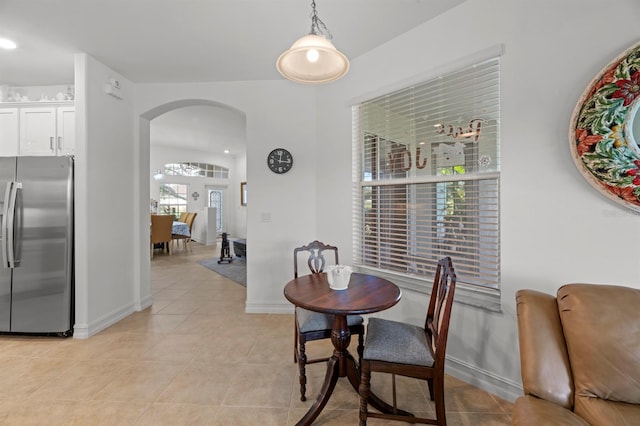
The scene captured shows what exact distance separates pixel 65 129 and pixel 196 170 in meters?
6.47

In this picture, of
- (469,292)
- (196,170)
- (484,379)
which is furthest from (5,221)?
(196,170)

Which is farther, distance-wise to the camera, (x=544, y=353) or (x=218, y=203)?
(x=218, y=203)

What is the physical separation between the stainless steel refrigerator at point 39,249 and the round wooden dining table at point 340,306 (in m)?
2.35

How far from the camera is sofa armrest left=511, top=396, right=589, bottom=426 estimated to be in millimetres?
961

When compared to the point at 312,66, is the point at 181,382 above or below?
below

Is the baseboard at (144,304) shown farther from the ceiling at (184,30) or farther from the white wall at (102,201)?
the ceiling at (184,30)

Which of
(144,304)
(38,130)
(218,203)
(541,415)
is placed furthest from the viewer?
(218,203)

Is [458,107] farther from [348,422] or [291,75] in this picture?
[348,422]


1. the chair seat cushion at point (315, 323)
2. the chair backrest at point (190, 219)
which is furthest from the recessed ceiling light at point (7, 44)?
the chair backrest at point (190, 219)

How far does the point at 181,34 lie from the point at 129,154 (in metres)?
1.59

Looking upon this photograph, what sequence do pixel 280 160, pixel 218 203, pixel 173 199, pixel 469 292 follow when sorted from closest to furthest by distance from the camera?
pixel 469 292, pixel 280 160, pixel 173 199, pixel 218 203

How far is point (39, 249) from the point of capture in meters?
2.64

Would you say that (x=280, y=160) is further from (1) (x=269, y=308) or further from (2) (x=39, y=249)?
(2) (x=39, y=249)

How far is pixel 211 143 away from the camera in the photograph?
7.69 metres
